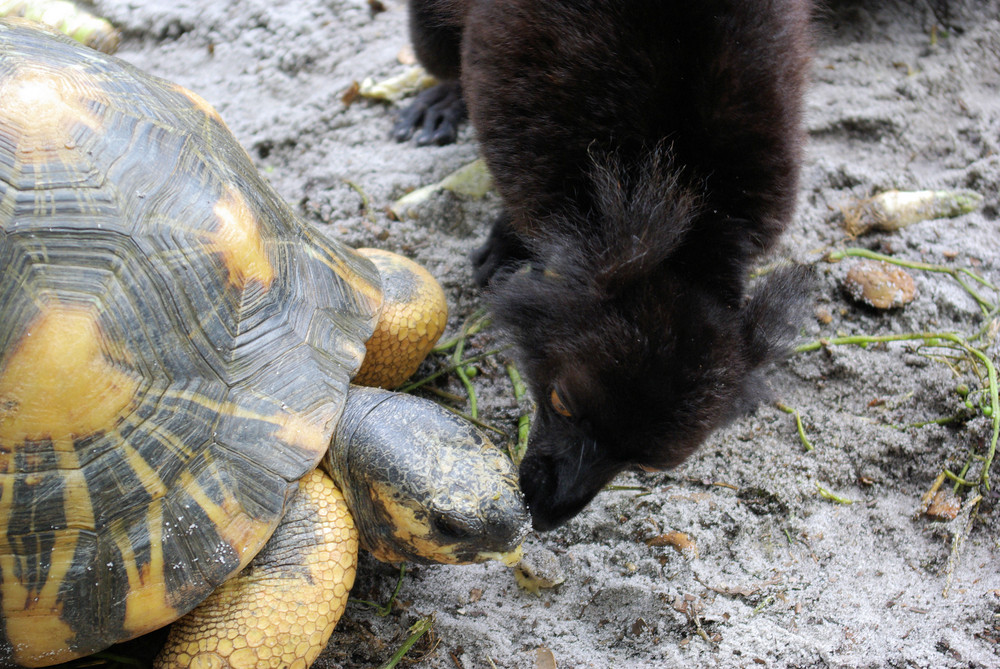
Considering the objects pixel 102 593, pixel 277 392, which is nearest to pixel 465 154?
Result: pixel 277 392

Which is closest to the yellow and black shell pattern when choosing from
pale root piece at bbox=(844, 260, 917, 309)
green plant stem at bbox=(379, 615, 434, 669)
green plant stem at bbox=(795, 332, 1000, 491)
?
green plant stem at bbox=(379, 615, 434, 669)

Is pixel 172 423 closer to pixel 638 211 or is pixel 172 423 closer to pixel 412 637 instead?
pixel 412 637

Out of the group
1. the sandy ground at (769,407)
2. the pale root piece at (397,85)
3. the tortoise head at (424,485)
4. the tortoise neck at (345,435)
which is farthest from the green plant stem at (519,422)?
the pale root piece at (397,85)

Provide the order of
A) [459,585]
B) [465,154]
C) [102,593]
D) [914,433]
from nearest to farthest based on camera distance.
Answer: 1. [102,593]
2. [459,585]
3. [914,433]
4. [465,154]

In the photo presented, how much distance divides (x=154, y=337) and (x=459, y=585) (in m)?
1.25

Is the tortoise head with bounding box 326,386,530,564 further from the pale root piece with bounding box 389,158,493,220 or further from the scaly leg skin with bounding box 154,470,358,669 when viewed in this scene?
the pale root piece with bounding box 389,158,493,220

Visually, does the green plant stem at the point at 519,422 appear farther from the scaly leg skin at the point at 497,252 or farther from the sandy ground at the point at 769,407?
the scaly leg skin at the point at 497,252

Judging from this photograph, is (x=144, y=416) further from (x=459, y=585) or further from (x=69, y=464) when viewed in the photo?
(x=459, y=585)

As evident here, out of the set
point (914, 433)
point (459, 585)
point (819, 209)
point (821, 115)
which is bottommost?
point (459, 585)

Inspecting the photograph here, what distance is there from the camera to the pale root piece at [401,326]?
8.75 ft

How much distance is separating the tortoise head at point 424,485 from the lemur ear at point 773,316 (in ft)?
2.73

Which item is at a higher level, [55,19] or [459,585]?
[55,19]

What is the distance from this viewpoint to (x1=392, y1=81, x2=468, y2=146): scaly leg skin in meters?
3.99

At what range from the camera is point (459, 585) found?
247cm
